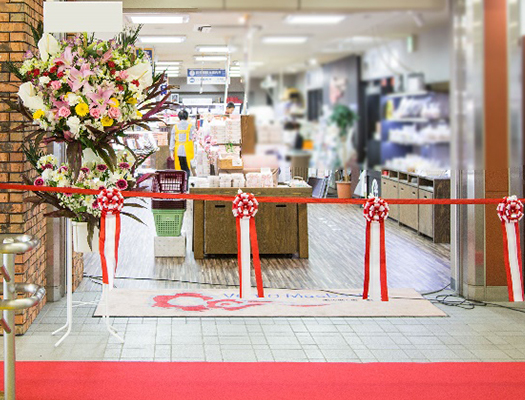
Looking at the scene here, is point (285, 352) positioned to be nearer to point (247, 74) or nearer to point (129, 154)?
point (129, 154)

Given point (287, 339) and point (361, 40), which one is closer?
point (361, 40)

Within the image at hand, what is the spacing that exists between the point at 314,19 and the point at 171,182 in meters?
6.96

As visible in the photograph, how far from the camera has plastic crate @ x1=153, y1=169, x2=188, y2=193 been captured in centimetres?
745

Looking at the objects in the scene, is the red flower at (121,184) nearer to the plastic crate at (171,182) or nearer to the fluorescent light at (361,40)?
the plastic crate at (171,182)

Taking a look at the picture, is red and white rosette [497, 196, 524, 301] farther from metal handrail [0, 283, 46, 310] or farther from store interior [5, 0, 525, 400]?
metal handrail [0, 283, 46, 310]

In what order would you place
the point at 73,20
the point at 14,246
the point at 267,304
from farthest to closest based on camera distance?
the point at 267,304 → the point at 14,246 → the point at 73,20

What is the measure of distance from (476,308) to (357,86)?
5.53 meters

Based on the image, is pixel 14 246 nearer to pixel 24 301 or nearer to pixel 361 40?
pixel 24 301

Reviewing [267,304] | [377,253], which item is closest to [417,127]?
[377,253]

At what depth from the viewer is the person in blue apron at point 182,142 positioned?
632 centimetres

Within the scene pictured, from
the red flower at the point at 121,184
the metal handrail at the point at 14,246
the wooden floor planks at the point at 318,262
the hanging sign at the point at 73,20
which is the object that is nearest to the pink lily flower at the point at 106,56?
the red flower at the point at 121,184

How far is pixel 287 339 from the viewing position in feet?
16.1

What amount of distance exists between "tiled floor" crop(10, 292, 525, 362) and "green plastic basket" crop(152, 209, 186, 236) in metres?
2.35

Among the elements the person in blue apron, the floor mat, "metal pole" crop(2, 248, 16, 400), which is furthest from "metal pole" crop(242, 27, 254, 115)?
the person in blue apron
